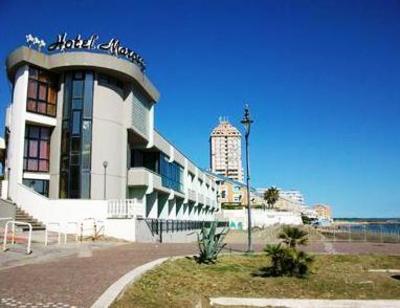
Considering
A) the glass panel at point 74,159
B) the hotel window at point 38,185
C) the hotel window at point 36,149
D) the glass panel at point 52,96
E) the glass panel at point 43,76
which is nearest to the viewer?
the hotel window at point 38,185

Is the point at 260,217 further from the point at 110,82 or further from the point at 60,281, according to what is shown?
the point at 60,281

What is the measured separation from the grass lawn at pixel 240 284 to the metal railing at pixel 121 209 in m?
10.2

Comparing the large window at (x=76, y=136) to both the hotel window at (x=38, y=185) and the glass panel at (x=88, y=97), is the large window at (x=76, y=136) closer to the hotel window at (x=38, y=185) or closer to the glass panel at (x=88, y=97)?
the glass panel at (x=88, y=97)

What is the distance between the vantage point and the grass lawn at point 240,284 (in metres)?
8.23

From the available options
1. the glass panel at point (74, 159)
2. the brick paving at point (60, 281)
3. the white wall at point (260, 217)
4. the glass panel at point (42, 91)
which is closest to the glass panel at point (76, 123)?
the glass panel at point (74, 159)

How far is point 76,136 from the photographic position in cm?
2684

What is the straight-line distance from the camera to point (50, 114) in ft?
89.9

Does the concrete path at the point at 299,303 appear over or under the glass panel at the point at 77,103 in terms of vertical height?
under

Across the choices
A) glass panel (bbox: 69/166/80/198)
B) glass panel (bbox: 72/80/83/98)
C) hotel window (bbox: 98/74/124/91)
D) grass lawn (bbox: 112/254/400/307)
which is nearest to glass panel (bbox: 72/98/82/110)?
glass panel (bbox: 72/80/83/98)

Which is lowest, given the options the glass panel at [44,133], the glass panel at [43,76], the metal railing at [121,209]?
the metal railing at [121,209]

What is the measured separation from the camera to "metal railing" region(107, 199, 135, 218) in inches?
902

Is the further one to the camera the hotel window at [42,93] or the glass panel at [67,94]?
the glass panel at [67,94]

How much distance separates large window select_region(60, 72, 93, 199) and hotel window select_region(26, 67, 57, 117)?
942mm

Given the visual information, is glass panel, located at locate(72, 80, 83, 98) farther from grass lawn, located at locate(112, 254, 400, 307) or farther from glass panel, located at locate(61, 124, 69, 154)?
grass lawn, located at locate(112, 254, 400, 307)
